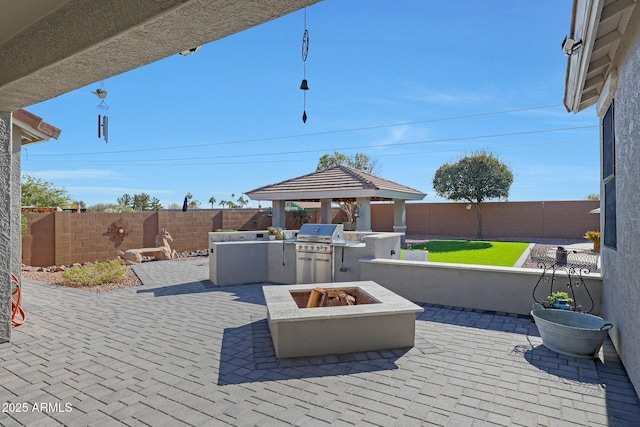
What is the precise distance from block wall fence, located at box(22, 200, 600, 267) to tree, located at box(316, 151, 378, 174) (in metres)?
9.18

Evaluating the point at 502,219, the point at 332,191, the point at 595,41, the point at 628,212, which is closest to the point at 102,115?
the point at 595,41

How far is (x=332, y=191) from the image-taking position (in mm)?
14898

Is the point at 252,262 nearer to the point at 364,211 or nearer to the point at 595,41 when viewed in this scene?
the point at 364,211

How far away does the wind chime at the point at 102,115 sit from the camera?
6824 millimetres

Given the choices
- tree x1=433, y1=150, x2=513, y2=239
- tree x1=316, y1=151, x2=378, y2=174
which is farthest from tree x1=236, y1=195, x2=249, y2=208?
tree x1=433, y1=150, x2=513, y2=239

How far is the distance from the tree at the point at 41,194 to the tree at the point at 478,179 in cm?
2416

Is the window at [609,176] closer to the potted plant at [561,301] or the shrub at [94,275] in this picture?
the potted plant at [561,301]

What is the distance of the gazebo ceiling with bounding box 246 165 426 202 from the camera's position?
14414 mm

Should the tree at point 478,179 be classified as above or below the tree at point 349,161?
below

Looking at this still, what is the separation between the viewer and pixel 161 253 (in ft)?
48.0

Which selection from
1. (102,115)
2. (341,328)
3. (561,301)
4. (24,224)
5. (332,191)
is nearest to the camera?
(341,328)

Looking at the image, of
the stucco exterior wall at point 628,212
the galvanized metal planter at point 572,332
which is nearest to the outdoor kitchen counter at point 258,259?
the galvanized metal planter at point 572,332

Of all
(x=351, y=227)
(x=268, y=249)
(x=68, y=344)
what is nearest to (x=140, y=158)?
(x=351, y=227)

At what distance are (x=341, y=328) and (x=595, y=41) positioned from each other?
4.76 metres
